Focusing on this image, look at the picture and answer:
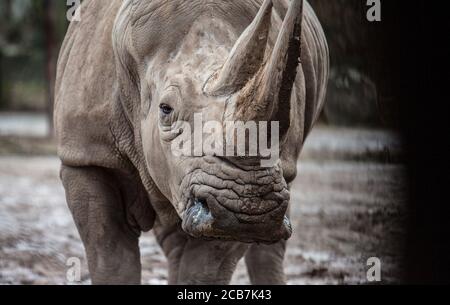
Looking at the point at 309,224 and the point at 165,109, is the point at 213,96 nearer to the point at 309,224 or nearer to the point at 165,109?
the point at 165,109

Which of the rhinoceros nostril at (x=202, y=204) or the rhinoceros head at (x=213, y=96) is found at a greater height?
the rhinoceros head at (x=213, y=96)

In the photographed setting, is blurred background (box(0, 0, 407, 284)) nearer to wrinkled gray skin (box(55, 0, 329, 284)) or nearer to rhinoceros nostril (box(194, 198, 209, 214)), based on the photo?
wrinkled gray skin (box(55, 0, 329, 284))

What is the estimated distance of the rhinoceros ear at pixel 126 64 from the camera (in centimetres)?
454

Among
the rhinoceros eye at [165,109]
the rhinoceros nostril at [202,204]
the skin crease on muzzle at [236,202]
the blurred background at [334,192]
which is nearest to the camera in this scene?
the blurred background at [334,192]

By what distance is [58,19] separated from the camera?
24047 mm

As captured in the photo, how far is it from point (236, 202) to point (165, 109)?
2.21ft

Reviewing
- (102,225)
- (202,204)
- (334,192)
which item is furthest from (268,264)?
(334,192)

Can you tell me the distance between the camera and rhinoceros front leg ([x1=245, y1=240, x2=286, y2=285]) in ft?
20.9

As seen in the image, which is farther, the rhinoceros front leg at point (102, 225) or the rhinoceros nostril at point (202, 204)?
the rhinoceros front leg at point (102, 225)


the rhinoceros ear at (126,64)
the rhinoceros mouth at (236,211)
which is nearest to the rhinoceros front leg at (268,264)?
the rhinoceros ear at (126,64)

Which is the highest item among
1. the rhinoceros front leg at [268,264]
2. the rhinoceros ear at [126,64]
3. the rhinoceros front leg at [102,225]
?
the rhinoceros ear at [126,64]

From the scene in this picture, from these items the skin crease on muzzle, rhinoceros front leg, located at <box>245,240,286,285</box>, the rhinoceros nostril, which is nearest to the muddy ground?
the skin crease on muzzle

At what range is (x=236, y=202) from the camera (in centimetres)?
365

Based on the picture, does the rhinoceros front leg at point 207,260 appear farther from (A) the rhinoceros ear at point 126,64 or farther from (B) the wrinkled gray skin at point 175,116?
(A) the rhinoceros ear at point 126,64
